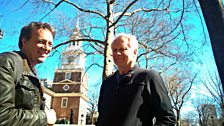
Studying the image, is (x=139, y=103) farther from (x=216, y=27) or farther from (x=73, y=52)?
(x=73, y=52)

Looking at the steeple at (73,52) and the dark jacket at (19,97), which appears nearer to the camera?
the dark jacket at (19,97)

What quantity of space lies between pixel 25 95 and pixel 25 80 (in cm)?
11

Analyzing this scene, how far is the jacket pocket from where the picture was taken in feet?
5.06

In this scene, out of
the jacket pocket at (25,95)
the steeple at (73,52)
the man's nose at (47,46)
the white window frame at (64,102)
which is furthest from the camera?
the white window frame at (64,102)

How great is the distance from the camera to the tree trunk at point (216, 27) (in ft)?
10.3

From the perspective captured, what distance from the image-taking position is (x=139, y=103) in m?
2.13

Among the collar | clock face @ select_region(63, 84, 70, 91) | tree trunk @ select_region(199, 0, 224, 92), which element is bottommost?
the collar

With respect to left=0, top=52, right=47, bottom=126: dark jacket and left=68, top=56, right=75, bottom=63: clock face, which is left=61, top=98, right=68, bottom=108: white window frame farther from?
left=0, top=52, right=47, bottom=126: dark jacket

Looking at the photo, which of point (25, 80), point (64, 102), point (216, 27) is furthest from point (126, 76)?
point (64, 102)

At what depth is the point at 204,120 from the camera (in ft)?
126

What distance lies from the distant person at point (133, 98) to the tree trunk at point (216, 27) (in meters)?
1.43

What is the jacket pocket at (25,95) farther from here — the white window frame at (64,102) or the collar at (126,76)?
the white window frame at (64,102)

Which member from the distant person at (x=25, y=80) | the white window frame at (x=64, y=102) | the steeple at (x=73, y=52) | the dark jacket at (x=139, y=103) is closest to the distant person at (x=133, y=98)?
the dark jacket at (x=139, y=103)

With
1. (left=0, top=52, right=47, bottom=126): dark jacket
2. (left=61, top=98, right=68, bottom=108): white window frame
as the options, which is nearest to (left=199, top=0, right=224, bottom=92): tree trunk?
(left=0, top=52, right=47, bottom=126): dark jacket
